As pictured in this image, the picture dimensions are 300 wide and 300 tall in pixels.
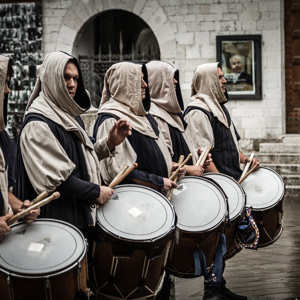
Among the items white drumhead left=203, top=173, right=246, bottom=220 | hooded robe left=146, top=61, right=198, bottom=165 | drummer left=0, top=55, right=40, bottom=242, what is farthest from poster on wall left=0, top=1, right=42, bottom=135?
drummer left=0, top=55, right=40, bottom=242

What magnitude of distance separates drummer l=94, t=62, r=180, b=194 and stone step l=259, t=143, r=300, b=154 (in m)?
8.00

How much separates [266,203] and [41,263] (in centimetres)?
274

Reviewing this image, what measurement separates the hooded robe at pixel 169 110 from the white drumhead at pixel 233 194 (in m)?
0.27

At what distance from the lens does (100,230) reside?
3.82m

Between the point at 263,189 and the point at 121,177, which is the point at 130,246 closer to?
the point at 121,177

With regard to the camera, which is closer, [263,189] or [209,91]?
[263,189]

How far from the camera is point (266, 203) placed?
18.1 feet

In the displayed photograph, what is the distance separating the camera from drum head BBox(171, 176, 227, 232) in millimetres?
4484

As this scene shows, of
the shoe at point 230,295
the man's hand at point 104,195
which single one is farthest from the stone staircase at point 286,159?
the man's hand at point 104,195

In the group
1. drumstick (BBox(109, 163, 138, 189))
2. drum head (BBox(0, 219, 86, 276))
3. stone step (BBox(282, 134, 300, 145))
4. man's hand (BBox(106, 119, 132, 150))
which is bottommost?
stone step (BBox(282, 134, 300, 145))

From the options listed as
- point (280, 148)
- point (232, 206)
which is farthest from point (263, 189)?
point (280, 148)

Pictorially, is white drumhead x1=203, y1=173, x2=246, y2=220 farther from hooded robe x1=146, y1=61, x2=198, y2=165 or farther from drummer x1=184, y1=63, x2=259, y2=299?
drummer x1=184, y1=63, x2=259, y2=299

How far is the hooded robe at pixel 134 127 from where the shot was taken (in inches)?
178

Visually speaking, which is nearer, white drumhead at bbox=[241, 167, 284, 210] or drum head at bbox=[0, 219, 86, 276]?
drum head at bbox=[0, 219, 86, 276]
